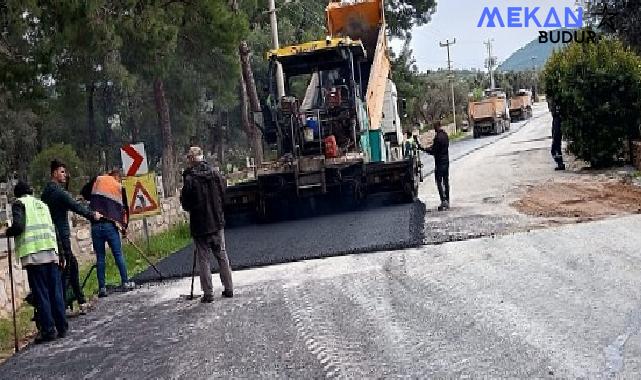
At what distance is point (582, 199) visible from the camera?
582 inches

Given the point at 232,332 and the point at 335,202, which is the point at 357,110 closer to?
the point at 335,202

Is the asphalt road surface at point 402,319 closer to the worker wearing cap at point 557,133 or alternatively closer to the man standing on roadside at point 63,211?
the man standing on roadside at point 63,211

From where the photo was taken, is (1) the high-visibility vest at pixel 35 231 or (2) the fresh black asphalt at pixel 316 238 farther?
(2) the fresh black asphalt at pixel 316 238

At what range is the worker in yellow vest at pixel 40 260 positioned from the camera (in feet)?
27.5

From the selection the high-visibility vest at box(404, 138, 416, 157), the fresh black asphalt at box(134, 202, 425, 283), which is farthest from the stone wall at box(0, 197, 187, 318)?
the high-visibility vest at box(404, 138, 416, 157)

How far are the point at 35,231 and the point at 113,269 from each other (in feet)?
16.8

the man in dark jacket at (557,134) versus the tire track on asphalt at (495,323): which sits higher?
the man in dark jacket at (557,134)

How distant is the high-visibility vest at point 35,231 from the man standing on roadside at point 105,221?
2071 mm

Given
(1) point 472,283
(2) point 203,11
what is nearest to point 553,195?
(2) point 203,11

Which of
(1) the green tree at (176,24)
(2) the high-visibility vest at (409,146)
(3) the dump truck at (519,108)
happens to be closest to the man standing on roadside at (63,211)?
(1) the green tree at (176,24)

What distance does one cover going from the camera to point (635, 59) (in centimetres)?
1920

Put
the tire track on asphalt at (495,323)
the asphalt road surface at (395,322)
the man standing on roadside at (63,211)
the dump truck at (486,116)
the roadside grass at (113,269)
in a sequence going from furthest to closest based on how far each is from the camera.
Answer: the dump truck at (486,116), the man standing on roadside at (63,211), the roadside grass at (113,269), the asphalt road surface at (395,322), the tire track on asphalt at (495,323)

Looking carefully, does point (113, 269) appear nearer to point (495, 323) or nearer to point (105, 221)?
point (105, 221)

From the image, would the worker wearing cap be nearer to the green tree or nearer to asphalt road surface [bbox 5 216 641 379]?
the green tree
